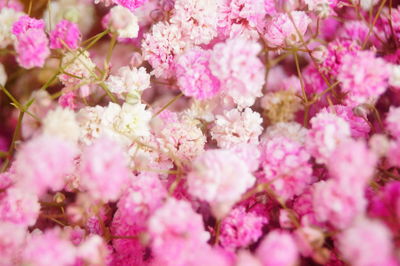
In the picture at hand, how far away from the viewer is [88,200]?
0.59 metres

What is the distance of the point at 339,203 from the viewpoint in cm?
55

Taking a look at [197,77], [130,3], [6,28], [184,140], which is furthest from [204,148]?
[6,28]

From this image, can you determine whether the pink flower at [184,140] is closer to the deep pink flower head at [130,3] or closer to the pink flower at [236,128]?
the pink flower at [236,128]

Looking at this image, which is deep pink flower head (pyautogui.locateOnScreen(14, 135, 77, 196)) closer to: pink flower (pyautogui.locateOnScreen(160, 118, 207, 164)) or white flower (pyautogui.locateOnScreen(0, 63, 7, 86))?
pink flower (pyautogui.locateOnScreen(160, 118, 207, 164))

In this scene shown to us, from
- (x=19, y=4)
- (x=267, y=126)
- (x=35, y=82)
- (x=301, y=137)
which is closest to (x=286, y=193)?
(x=301, y=137)

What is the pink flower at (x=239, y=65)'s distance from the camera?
0.65 metres

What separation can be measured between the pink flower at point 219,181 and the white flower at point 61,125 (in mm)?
157

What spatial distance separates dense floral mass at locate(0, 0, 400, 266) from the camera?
56cm

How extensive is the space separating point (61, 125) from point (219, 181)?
7.9 inches

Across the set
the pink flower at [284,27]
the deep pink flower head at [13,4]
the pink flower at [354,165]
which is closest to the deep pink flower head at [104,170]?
the pink flower at [354,165]

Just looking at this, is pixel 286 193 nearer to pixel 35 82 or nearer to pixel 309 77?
pixel 309 77

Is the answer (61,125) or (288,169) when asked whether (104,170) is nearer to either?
(61,125)

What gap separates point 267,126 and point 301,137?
0.41 feet

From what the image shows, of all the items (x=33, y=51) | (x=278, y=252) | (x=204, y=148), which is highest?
(x=33, y=51)
